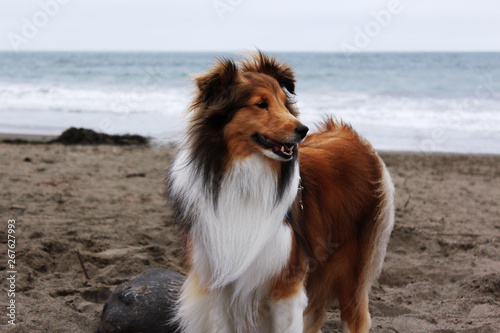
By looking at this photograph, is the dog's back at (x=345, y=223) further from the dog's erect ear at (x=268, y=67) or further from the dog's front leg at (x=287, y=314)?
the dog's erect ear at (x=268, y=67)

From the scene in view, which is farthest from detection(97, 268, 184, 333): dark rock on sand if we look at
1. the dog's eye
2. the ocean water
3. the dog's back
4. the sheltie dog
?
the ocean water

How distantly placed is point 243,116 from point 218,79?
0.26 metres

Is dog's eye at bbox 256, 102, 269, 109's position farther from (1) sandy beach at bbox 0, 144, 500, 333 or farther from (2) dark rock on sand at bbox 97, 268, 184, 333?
(1) sandy beach at bbox 0, 144, 500, 333

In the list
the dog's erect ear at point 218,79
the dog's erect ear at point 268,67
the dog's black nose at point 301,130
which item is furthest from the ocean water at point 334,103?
the dog's black nose at point 301,130

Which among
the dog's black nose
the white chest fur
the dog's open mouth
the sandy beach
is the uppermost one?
the dog's black nose

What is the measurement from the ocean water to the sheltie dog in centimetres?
408

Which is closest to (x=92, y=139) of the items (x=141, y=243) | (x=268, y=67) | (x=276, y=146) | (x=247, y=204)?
(x=141, y=243)

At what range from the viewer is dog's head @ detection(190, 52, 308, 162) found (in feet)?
9.09

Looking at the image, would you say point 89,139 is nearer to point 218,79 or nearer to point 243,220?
point 218,79

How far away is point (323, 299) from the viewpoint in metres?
3.67

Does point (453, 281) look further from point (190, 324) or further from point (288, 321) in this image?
point (190, 324)

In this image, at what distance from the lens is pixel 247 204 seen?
2900 mm

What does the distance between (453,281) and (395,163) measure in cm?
516

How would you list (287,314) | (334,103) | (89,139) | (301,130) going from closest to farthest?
(301,130) < (287,314) < (89,139) < (334,103)
